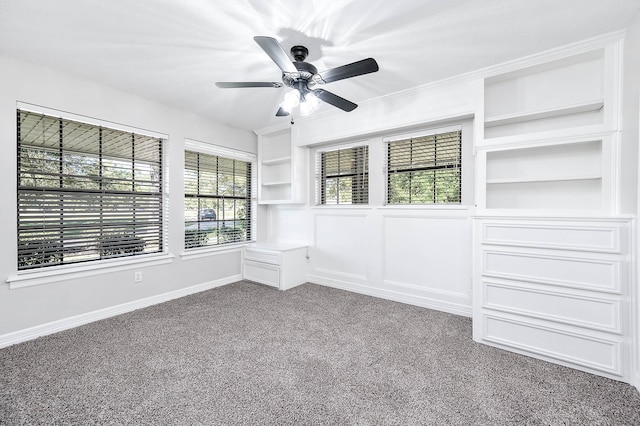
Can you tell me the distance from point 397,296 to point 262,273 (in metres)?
1.95

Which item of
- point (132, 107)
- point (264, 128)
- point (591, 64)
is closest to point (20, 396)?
point (132, 107)

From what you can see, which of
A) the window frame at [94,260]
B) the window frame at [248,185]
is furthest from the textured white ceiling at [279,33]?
the window frame at [248,185]

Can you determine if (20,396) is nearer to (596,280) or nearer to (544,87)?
(596,280)

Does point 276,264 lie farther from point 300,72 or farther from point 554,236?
point 554,236

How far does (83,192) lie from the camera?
2.92 m

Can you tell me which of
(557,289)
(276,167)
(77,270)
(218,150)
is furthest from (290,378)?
(276,167)

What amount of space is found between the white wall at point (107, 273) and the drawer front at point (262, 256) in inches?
12.0

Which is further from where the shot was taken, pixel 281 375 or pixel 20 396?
pixel 281 375

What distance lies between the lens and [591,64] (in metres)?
2.37

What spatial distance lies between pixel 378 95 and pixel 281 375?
3010 millimetres

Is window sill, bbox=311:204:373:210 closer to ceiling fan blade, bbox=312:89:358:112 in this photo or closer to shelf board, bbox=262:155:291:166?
shelf board, bbox=262:155:291:166

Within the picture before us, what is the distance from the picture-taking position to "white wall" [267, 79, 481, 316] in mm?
Result: 3080

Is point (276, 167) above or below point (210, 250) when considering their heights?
above

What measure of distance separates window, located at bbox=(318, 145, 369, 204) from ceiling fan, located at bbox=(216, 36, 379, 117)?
4.60 feet
